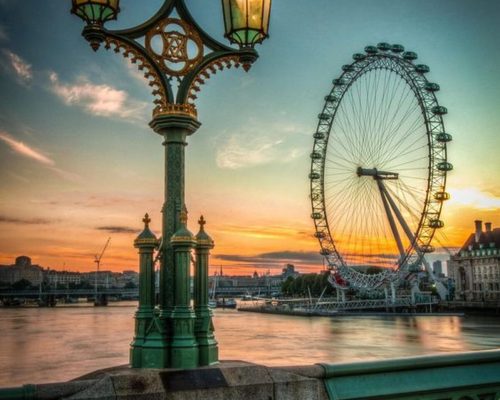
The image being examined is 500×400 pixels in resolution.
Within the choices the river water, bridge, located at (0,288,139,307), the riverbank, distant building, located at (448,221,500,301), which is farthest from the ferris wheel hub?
bridge, located at (0,288,139,307)

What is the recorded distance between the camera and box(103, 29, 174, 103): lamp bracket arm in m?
5.36

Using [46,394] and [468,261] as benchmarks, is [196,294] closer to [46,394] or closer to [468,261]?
[46,394]

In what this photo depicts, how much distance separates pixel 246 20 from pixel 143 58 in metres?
1.02

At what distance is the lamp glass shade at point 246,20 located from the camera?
18.3ft

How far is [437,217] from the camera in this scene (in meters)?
56.8

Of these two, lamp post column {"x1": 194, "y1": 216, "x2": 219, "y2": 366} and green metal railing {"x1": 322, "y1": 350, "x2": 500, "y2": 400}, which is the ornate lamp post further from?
green metal railing {"x1": 322, "y1": 350, "x2": 500, "y2": 400}

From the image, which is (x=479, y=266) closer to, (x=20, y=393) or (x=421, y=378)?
(x=421, y=378)

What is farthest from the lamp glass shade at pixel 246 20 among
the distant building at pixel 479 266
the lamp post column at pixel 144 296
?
the distant building at pixel 479 266

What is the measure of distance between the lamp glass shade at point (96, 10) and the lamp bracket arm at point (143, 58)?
12 centimetres

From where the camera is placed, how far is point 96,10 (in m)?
5.16

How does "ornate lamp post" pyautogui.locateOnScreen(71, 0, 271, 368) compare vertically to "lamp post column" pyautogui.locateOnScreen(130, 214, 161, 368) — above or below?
above

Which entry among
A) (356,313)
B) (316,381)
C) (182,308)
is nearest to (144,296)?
(182,308)

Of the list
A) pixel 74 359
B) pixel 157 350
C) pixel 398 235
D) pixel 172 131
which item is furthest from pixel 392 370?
pixel 398 235

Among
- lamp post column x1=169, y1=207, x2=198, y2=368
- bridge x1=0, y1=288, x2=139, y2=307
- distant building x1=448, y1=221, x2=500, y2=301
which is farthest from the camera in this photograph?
bridge x1=0, y1=288, x2=139, y2=307
